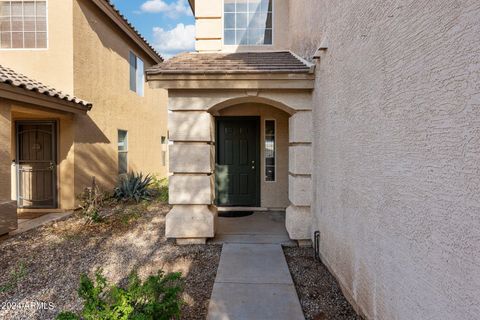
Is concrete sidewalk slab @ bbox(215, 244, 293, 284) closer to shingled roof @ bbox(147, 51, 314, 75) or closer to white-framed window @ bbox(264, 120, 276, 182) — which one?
white-framed window @ bbox(264, 120, 276, 182)

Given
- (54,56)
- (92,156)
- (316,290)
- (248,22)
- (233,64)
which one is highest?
(248,22)

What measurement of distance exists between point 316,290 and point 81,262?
3.72 m

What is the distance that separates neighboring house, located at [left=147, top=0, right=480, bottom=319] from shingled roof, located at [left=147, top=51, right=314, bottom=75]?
3cm

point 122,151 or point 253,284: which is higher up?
point 122,151

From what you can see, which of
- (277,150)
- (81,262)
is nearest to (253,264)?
(81,262)

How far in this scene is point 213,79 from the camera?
191 inches

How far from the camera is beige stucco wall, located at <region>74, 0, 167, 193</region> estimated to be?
8133 mm

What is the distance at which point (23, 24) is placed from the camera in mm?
7863

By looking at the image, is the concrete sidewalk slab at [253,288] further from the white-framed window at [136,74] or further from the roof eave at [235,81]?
the white-framed window at [136,74]

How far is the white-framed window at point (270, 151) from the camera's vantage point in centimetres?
764

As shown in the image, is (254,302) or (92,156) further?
(92,156)

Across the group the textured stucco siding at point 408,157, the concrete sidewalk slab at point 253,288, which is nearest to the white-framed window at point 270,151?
the concrete sidewalk slab at point 253,288

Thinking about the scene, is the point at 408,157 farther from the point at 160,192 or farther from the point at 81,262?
the point at 160,192

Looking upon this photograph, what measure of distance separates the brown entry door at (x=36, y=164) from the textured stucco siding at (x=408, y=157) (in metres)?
7.86
